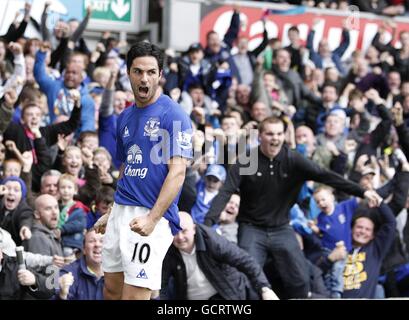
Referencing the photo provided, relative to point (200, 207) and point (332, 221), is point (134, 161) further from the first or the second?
point (332, 221)

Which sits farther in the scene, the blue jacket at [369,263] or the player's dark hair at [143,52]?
the blue jacket at [369,263]

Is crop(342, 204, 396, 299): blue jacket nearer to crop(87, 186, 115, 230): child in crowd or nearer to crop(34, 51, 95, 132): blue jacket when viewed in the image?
crop(87, 186, 115, 230): child in crowd

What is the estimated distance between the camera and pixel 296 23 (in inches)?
773

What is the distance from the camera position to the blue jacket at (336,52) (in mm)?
18578

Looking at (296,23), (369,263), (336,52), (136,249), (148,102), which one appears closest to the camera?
(136,249)

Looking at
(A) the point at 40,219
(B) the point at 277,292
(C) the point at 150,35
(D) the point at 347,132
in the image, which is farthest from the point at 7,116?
(C) the point at 150,35

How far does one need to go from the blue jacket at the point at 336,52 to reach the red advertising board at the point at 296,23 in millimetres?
494

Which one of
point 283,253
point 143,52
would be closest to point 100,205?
point 283,253

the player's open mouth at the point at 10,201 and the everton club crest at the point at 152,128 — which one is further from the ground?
the everton club crest at the point at 152,128

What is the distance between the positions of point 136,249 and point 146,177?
0.49 metres

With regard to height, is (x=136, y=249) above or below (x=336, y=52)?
below

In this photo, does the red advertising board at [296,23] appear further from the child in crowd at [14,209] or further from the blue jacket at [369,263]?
the child in crowd at [14,209]

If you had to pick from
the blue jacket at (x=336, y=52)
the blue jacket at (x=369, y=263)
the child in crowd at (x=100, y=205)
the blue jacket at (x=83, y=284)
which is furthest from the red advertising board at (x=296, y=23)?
the blue jacket at (x=83, y=284)

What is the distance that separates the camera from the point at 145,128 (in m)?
7.42
